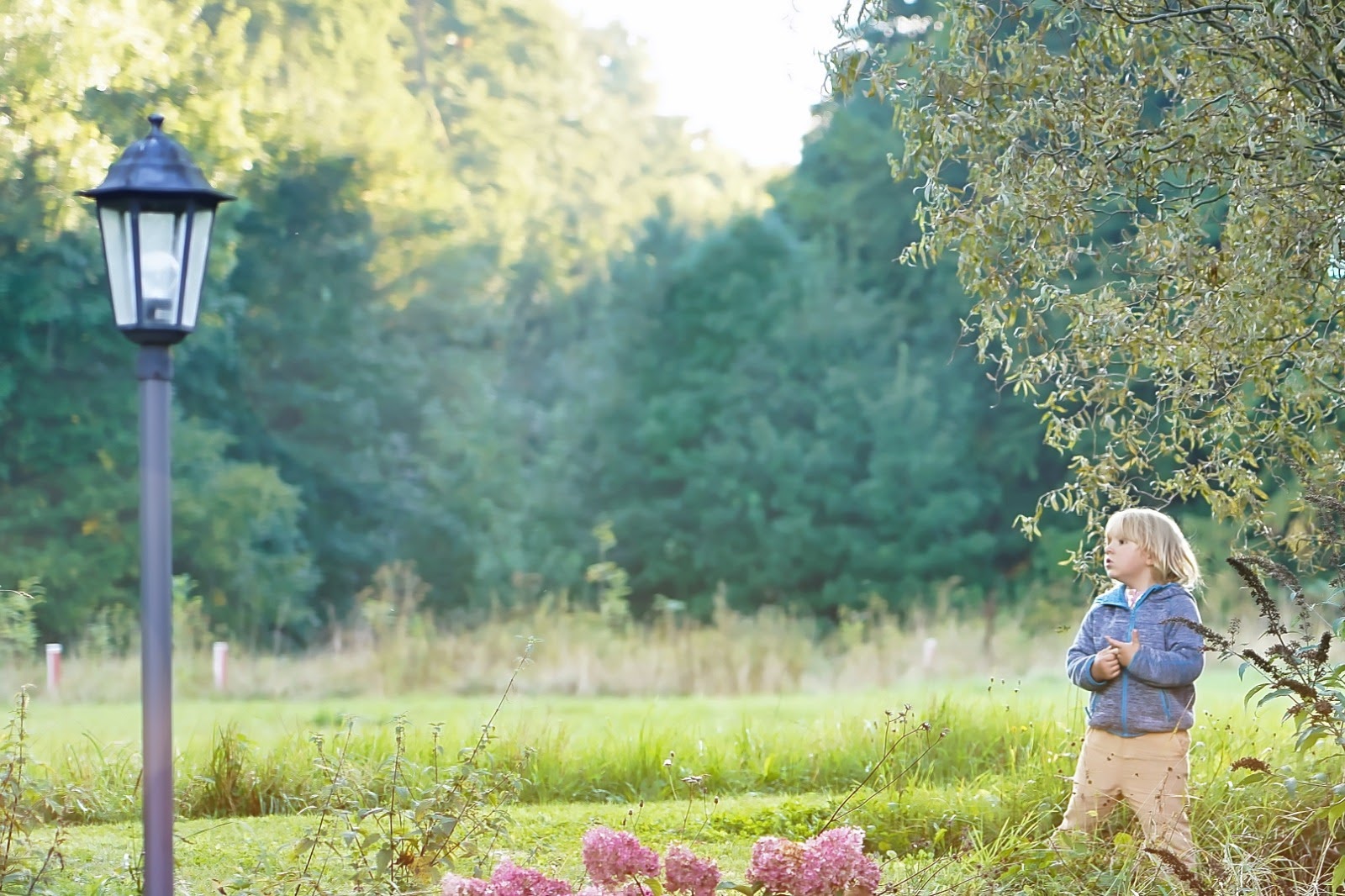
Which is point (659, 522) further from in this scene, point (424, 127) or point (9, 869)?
point (9, 869)

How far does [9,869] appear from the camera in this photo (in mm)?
4848

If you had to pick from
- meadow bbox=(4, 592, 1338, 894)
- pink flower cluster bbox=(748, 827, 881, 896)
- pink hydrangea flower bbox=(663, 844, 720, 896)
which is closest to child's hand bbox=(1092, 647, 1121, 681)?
meadow bbox=(4, 592, 1338, 894)

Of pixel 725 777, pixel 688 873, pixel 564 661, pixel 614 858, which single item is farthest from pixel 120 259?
pixel 564 661

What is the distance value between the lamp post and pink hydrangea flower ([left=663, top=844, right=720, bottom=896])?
1.36m

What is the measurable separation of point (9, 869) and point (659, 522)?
17.2 m

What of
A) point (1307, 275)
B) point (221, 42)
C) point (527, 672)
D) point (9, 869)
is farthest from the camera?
point (221, 42)

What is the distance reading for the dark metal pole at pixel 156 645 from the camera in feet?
12.7

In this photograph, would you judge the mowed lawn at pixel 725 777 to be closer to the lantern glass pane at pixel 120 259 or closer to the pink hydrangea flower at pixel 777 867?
the pink hydrangea flower at pixel 777 867

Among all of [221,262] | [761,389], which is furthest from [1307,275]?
[761,389]

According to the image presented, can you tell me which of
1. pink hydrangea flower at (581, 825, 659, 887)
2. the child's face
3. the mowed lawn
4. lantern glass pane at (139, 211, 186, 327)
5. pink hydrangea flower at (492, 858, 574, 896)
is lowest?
the mowed lawn

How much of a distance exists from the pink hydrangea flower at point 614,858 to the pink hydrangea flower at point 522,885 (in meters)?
0.11

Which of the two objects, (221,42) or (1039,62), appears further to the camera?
(221,42)

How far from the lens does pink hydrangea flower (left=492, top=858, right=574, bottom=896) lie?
13.0ft

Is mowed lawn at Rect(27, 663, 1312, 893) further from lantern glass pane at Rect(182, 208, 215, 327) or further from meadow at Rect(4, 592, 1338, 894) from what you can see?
lantern glass pane at Rect(182, 208, 215, 327)
